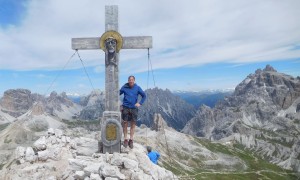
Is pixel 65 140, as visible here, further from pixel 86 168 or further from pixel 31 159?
pixel 86 168

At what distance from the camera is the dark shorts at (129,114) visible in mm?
21859

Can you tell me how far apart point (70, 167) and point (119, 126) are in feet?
12.3

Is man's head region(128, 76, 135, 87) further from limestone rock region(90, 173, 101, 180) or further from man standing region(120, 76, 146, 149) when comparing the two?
limestone rock region(90, 173, 101, 180)

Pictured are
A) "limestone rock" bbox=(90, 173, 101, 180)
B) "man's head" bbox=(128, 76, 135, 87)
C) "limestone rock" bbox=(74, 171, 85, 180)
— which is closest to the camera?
"limestone rock" bbox=(90, 173, 101, 180)

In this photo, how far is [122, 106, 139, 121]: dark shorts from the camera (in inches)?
861

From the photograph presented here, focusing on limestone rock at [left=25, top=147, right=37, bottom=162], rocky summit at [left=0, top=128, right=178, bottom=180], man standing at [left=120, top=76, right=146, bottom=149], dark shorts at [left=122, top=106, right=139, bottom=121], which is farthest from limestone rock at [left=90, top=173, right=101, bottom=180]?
dark shorts at [left=122, top=106, right=139, bottom=121]

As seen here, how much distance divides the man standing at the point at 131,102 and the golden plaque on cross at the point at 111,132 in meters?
1.13

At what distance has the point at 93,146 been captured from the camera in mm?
22797

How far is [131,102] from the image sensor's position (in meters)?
21.6

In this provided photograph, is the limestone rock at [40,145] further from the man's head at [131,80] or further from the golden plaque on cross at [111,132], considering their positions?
the man's head at [131,80]

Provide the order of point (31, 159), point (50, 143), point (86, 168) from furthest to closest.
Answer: point (50, 143), point (31, 159), point (86, 168)

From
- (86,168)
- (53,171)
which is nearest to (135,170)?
(86,168)

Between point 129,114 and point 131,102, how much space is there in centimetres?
91

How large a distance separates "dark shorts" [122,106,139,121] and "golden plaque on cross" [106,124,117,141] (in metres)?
1.22
